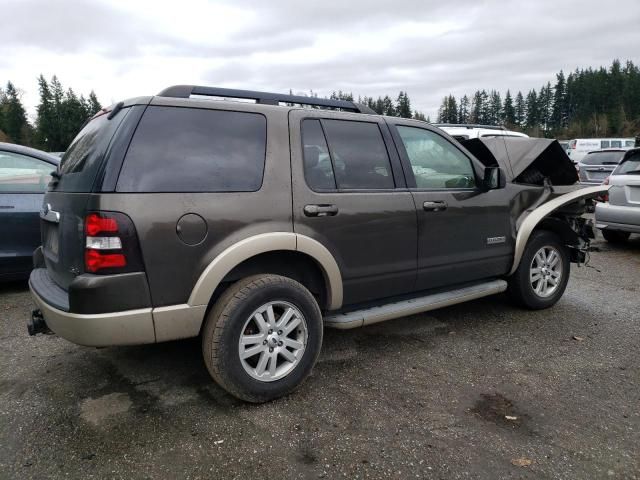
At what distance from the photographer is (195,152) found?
105 inches

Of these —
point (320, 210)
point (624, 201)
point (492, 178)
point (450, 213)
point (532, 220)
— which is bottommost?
point (624, 201)

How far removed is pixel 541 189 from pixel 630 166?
405 centimetres

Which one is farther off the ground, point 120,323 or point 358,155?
point 358,155

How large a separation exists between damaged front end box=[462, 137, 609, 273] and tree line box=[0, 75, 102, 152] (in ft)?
266

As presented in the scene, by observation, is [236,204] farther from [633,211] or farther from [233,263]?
[633,211]

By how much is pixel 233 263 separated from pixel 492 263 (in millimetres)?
2434

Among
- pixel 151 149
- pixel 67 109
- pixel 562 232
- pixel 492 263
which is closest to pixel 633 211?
pixel 562 232

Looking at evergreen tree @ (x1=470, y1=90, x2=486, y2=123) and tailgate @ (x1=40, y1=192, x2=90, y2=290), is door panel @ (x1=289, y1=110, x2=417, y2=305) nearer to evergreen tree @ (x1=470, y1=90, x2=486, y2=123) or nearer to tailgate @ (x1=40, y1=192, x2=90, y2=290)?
tailgate @ (x1=40, y1=192, x2=90, y2=290)

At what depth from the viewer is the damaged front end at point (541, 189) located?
423 centimetres

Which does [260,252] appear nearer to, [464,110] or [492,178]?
[492,178]

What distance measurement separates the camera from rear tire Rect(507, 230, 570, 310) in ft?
14.4

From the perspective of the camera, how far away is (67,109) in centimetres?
7619

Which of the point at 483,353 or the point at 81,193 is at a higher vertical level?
the point at 81,193

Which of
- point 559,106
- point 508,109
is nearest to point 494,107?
point 508,109
